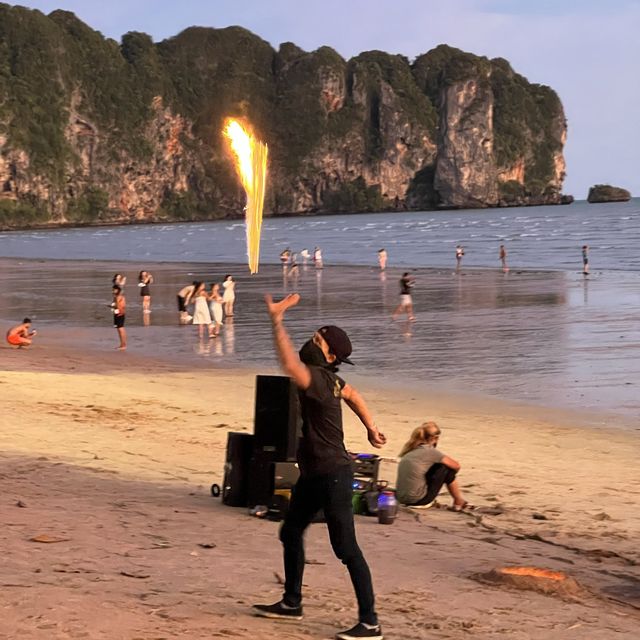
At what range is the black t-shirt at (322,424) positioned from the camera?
5840 mm

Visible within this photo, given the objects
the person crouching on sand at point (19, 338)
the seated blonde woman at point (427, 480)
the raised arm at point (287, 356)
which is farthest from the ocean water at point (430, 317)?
the raised arm at point (287, 356)

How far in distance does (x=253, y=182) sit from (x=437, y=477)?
10.2ft

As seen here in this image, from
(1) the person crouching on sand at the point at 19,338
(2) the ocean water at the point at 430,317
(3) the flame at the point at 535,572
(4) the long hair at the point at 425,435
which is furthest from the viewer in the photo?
(1) the person crouching on sand at the point at 19,338

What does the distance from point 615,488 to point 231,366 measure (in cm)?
1158

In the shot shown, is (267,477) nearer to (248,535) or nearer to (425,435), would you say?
(248,535)

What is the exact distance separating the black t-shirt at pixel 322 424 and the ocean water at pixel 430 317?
396 inches

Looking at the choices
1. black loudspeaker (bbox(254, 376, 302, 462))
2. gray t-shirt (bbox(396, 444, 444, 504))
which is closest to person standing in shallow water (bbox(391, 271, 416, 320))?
gray t-shirt (bbox(396, 444, 444, 504))

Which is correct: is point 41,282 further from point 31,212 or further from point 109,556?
point 31,212

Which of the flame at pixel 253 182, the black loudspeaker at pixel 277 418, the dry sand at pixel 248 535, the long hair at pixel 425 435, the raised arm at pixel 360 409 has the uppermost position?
the flame at pixel 253 182

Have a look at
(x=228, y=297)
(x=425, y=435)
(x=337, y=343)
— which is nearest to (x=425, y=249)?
(x=228, y=297)

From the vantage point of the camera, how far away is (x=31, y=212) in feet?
601

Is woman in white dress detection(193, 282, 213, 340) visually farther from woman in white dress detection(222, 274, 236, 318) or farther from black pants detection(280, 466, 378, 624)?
black pants detection(280, 466, 378, 624)

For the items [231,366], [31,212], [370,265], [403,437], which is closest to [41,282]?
[370,265]

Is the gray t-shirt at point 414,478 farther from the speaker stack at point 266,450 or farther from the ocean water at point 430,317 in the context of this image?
the ocean water at point 430,317
